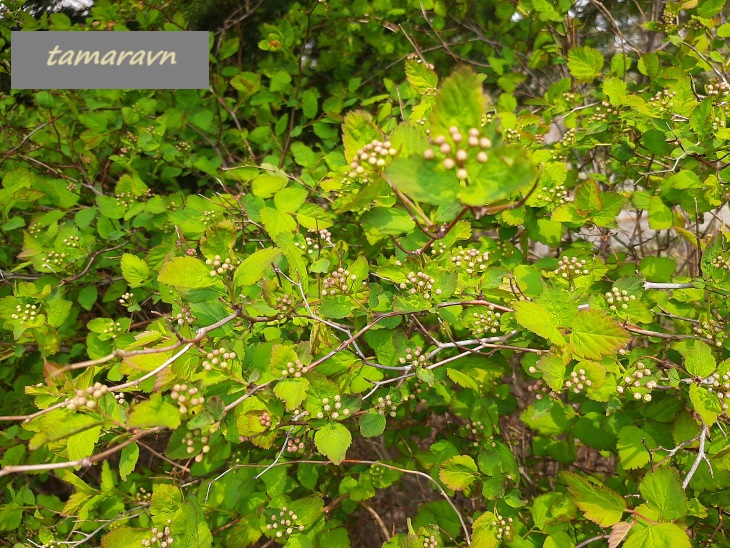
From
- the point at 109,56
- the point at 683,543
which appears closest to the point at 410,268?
the point at 683,543

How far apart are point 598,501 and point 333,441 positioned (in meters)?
0.74

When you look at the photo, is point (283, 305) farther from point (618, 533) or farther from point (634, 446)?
point (634, 446)

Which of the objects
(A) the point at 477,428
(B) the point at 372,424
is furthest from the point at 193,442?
(A) the point at 477,428

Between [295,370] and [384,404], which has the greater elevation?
[295,370]

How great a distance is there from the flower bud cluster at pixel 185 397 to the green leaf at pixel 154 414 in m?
0.04

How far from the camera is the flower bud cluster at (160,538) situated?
4.47 feet

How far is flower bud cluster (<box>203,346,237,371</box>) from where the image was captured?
3.60 ft

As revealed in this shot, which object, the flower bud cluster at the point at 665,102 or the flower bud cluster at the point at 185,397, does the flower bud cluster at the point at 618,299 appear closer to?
the flower bud cluster at the point at 665,102

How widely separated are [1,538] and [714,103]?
11.6ft

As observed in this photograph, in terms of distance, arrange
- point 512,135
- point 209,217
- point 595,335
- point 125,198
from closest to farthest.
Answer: point 595,335, point 512,135, point 209,217, point 125,198

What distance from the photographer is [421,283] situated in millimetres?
1312

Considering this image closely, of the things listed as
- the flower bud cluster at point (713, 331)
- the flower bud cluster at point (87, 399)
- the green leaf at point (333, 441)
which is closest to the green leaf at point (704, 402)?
the flower bud cluster at point (713, 331)

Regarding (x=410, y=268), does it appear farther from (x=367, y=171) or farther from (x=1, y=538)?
(x=1, y=538)

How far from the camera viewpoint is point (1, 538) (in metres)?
2.17
